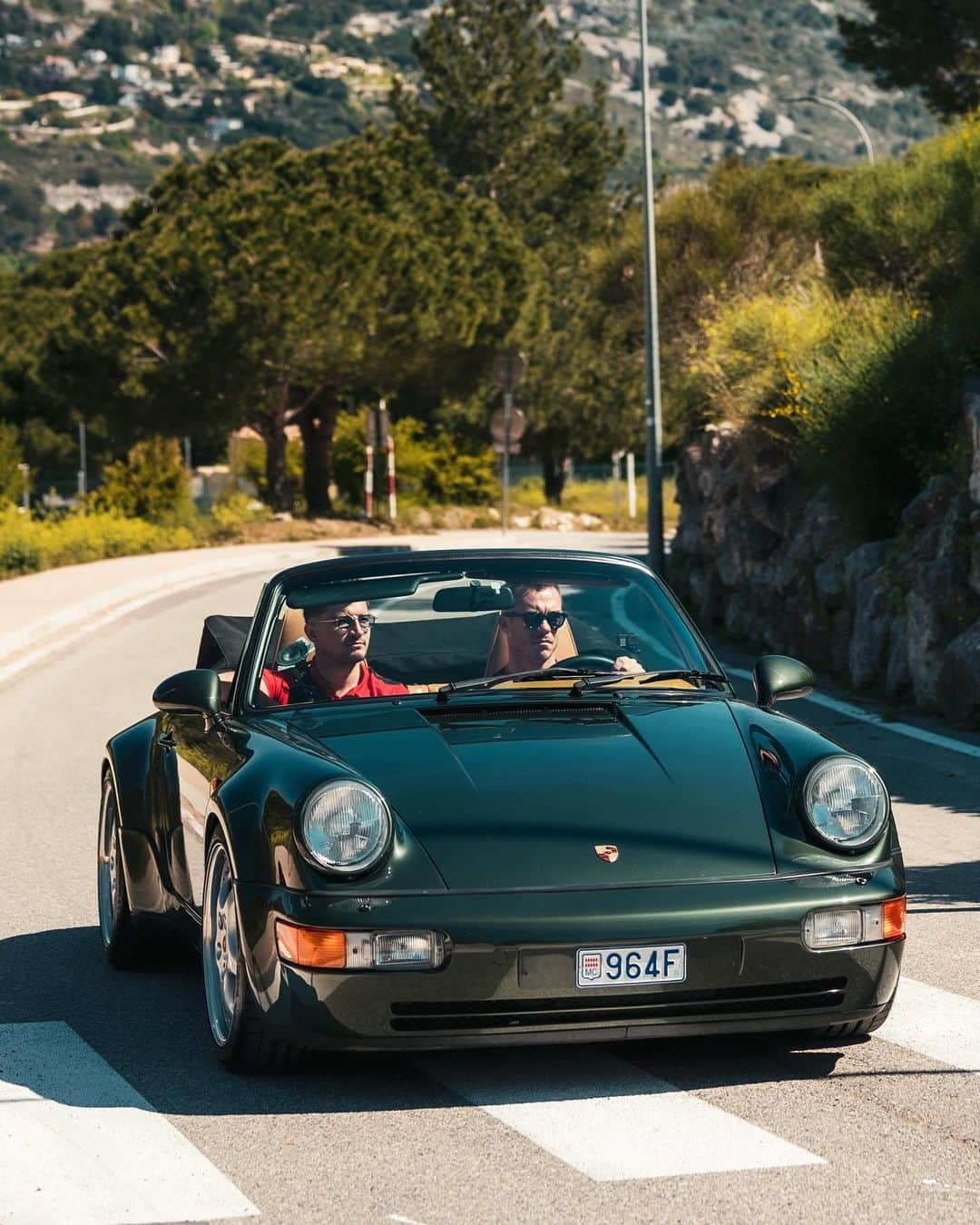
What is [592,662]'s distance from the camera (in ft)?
21.7

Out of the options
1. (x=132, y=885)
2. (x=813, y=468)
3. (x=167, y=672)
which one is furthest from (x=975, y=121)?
(x=132, y=885)

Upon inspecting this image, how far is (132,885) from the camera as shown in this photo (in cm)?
693

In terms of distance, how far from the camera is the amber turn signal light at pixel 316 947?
17.0 ft

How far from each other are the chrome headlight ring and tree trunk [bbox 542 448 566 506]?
200ft

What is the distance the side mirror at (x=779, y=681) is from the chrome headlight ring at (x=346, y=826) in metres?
1.66

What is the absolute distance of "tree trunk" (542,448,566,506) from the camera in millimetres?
66562

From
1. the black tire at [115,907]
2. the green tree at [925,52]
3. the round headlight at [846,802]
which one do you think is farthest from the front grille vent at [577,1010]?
the green tree at [925,52]

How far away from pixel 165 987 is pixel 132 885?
13.4 inches

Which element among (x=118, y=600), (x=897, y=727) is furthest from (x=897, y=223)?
(x=897, y=727)

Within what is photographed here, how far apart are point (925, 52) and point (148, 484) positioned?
26.4 m

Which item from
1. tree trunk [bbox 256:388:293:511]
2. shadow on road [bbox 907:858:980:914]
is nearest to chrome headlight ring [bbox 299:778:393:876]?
shadow on road [bbox 907:858:980:914]

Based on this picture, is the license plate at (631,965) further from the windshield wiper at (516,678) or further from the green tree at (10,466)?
the green tree at (10,466)

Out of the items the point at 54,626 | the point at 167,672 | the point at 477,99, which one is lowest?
the point at 477,99

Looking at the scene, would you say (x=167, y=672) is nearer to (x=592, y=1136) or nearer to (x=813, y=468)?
(x=813, y=468)
